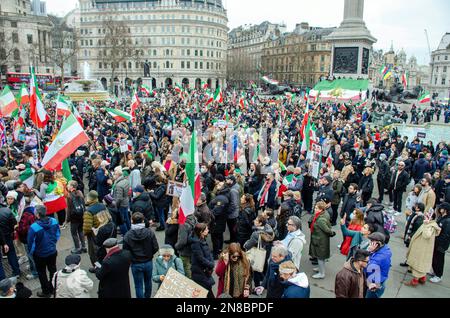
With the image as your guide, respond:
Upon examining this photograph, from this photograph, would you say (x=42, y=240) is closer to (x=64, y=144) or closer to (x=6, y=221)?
(x=6, y=221)

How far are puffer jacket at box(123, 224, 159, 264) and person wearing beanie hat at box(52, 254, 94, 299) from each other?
93cm

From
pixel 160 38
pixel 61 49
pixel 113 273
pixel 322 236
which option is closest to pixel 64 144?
pixel 113 273

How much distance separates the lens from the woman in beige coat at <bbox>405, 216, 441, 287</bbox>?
19.9ft

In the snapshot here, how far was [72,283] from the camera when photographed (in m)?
4.21

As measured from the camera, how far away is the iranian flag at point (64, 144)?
8031 mm

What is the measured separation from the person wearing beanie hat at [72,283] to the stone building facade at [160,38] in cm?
9032

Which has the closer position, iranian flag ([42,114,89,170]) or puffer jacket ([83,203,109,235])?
puffer jacket ([83,203,109,235])


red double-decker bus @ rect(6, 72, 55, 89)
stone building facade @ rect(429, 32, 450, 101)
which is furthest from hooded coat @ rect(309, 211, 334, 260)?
stone building facade @ rect(429, 32, 450, 101)

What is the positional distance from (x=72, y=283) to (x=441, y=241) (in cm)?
620

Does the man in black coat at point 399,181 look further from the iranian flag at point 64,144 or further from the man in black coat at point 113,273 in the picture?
the iranian flag at point 64,144

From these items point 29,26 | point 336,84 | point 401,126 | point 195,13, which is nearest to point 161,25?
point 195,13

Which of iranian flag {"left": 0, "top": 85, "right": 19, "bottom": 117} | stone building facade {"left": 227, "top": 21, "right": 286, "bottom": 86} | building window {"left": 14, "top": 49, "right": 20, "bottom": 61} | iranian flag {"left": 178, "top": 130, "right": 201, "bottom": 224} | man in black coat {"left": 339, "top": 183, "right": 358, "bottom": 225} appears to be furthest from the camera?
stone building facade {"left": 227, "top": 21, "right": 286, "bottom": 86}

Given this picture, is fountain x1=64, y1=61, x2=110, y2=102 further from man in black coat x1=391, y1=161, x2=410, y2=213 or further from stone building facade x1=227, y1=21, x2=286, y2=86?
stone building facade x1=227, y1=21, x2=286, y2=86

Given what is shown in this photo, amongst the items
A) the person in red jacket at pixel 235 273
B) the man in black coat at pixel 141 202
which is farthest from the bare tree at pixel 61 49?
the person in red jacket at pixel 235 273
